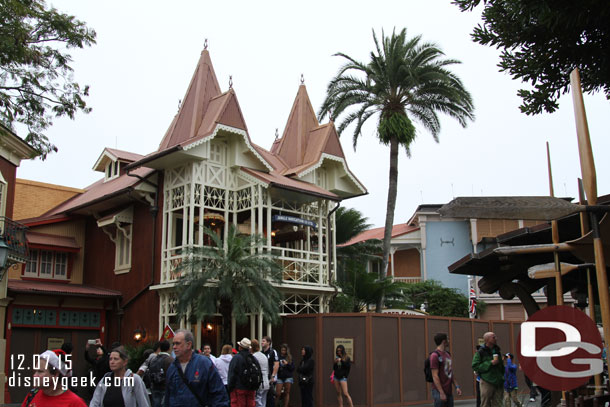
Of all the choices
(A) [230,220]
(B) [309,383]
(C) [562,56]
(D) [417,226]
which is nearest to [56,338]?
(A) [230,220]

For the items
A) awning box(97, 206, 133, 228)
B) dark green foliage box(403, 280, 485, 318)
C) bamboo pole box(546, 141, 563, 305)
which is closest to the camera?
bamboo pole box(546, 141, 563, 305)

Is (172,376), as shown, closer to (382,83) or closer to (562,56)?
(562,56)

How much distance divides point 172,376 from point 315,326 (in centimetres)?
1418

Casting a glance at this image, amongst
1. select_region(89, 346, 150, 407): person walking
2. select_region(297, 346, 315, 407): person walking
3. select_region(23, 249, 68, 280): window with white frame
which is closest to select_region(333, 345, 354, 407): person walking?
select_region(297, 346, 315, 407): person walking

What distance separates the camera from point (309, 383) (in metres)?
17.0

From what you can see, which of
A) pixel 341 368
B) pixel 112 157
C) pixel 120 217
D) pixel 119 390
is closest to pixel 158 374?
pixel 119 390

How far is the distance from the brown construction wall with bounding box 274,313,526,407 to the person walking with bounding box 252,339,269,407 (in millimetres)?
5488

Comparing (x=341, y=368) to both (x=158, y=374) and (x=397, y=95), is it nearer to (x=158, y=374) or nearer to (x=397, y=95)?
(x=158, y=374)

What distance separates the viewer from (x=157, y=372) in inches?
468

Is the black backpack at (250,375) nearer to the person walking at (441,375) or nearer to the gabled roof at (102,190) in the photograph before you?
the person walking at (441,375)

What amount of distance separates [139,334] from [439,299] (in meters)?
23.2

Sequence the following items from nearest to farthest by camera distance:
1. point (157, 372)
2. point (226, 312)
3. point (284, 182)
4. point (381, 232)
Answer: point (157, 372)
point (226, 312)
point (284, 182)
point (381, 232)

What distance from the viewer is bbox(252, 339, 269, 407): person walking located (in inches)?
540

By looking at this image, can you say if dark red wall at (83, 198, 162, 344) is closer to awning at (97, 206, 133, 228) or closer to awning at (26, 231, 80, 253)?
awning at (97, 206, 133, 228)
